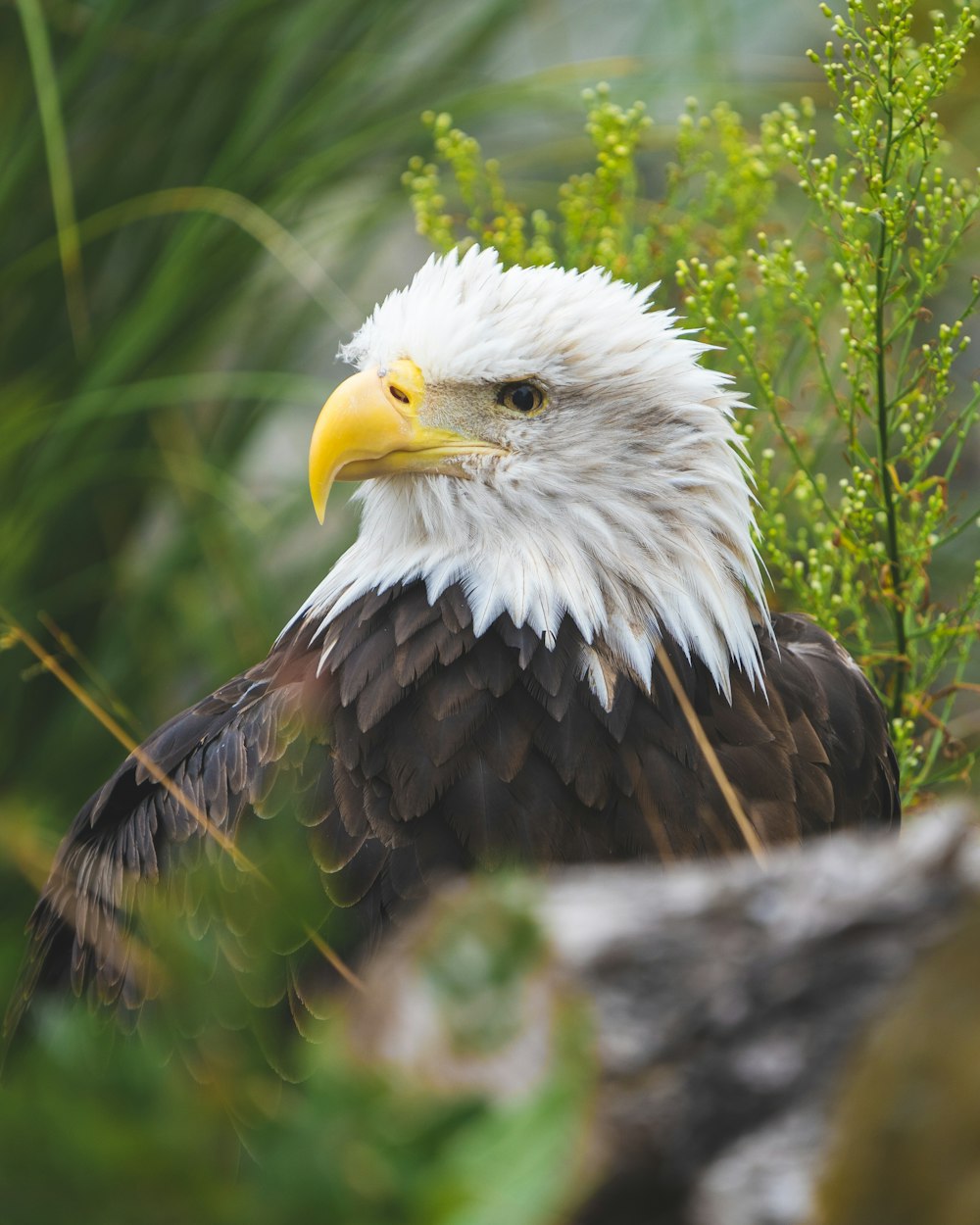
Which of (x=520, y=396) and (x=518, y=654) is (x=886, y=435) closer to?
(x=520, y=396)

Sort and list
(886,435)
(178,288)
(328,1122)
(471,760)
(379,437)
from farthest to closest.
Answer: (178,288) < (886,435) < (379,437) < (471,760) < (328,1122)

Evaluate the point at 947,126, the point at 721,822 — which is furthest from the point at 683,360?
the point at 947,126

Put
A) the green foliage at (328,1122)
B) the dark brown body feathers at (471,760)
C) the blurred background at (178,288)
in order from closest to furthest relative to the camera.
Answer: the green foliage at (328,1122) < the dark brown body feathers at (471,760) < the blurred background at (178,288)

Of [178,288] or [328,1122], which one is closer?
[328,1122]

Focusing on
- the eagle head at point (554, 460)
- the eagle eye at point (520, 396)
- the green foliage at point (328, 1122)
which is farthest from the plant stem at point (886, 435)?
the green foliage at point (328, 1122)

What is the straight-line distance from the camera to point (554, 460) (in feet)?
7.50

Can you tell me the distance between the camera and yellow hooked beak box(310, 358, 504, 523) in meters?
2.21

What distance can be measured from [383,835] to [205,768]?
1.24ft

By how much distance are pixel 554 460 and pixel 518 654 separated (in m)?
0.34

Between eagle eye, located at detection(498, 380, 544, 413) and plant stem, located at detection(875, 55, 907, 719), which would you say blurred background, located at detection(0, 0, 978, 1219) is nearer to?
eagle eye, located at detection(498, 380, 544, 413)

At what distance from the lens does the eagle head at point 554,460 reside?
2244mm

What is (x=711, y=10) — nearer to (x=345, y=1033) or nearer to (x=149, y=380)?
(x=149, y=380)

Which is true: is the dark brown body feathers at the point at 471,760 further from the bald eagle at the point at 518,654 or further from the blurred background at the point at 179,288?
the blurred background at the point at 179,288

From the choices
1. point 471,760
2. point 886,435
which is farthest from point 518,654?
point 886,435
